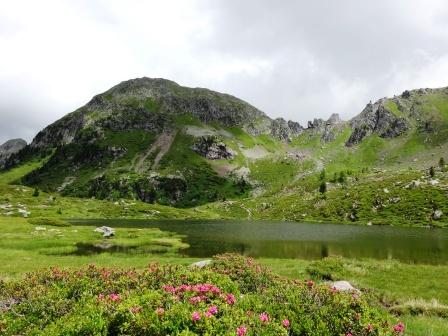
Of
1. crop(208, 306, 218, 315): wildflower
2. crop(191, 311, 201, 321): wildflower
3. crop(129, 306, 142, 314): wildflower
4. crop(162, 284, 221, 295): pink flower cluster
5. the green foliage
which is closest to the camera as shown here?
crop(191, 311, 201, 321): wildflower

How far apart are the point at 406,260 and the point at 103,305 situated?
5746 cm

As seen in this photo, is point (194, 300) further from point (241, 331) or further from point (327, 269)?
point (327, 269)

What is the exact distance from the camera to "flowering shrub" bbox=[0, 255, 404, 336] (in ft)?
36.6

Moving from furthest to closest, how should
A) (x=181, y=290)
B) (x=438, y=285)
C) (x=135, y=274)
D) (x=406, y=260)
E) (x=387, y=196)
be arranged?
(x=387, y=196) < (x=406, y=260) < (x=438, y=285) < (x=135, y=274) < (x=181, y=290)

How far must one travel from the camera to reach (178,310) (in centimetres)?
1134

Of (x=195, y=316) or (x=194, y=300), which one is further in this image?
(x=194, y=300)

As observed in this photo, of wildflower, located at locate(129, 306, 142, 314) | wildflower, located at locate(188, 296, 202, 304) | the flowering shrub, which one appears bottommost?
the flowering shrub

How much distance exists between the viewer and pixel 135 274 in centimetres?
1888

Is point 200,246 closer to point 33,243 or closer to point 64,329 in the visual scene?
point 33,243

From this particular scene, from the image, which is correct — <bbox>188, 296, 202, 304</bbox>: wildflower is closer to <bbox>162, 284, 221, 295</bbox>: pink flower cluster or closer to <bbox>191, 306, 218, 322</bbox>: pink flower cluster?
<bbox>162, 284, 221, 295</bbox>: pink flower cluster

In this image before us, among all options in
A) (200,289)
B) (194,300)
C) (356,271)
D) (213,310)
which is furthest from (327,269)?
(213,310)

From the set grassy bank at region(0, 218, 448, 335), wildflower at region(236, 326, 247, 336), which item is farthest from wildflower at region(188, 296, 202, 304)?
grassy bank at region(0, 218, 448, 335)

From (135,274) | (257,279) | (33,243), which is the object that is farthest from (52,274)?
(33,243)

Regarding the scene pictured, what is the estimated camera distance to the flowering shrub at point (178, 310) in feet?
36.6
